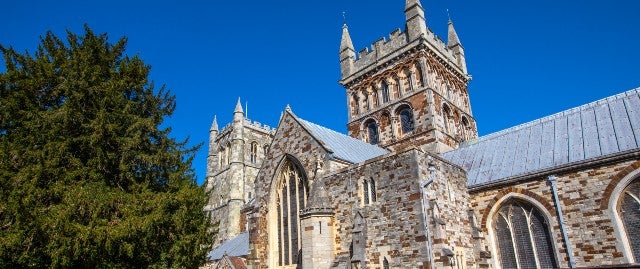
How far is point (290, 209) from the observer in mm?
19234

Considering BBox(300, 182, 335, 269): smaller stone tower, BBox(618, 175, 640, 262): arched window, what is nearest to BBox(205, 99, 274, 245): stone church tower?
BBox(300, 182, 335, 269): smaller stone tower

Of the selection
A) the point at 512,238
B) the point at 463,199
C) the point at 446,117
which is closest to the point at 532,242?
the point at 512,238

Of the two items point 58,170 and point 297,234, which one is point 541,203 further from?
point 58,170

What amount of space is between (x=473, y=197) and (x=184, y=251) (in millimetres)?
11692

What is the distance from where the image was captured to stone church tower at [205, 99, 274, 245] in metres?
48.5

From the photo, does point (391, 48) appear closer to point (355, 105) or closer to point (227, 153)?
point (355, 105)

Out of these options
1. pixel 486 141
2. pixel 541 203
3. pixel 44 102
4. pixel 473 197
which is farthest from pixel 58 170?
pixel 486 141

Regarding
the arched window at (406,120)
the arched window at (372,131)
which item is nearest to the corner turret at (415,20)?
the arched window at (406,120)

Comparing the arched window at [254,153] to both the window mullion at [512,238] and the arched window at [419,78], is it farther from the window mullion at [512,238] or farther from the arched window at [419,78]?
the window mullion at [512,238]

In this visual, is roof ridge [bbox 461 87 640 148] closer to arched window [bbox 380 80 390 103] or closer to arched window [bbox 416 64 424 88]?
arched window [bbox 416 64 424 88]

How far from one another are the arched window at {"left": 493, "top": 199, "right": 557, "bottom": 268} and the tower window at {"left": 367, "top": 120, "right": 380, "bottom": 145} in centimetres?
1378

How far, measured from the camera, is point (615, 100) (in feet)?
61.9

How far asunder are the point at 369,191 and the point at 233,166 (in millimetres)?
36975

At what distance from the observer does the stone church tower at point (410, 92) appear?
27.8 m
